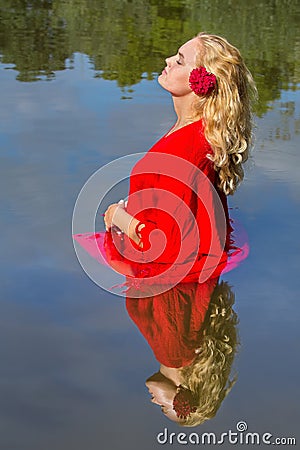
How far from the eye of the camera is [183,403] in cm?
268

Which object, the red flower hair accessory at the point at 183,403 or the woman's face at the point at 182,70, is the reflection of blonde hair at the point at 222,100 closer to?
the woman's face at the point at 182,70

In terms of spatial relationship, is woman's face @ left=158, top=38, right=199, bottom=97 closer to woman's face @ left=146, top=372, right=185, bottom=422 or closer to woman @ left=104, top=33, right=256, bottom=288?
woman @ left=104, top=33, right=256, bottom=288

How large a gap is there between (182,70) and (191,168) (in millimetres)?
441

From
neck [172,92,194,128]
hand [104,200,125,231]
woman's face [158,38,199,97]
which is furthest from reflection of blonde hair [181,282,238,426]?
woman's face [158,38,199,97]

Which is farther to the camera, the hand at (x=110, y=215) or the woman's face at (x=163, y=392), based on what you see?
the hand at (x=110, y=215)

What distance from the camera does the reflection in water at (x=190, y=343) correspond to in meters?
2.71

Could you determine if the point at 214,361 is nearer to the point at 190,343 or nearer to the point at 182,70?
the point at 190,343

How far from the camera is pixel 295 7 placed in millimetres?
10562

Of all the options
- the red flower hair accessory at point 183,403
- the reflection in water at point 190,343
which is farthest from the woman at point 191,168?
the red flower hair accessory at point 183,403

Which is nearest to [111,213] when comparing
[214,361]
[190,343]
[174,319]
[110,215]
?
[110,215]

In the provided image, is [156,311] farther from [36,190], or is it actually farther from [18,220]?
[36,190]

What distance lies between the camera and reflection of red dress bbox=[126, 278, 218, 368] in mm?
2998

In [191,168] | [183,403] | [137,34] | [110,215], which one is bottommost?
[183,403]

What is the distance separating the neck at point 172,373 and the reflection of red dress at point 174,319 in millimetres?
27
